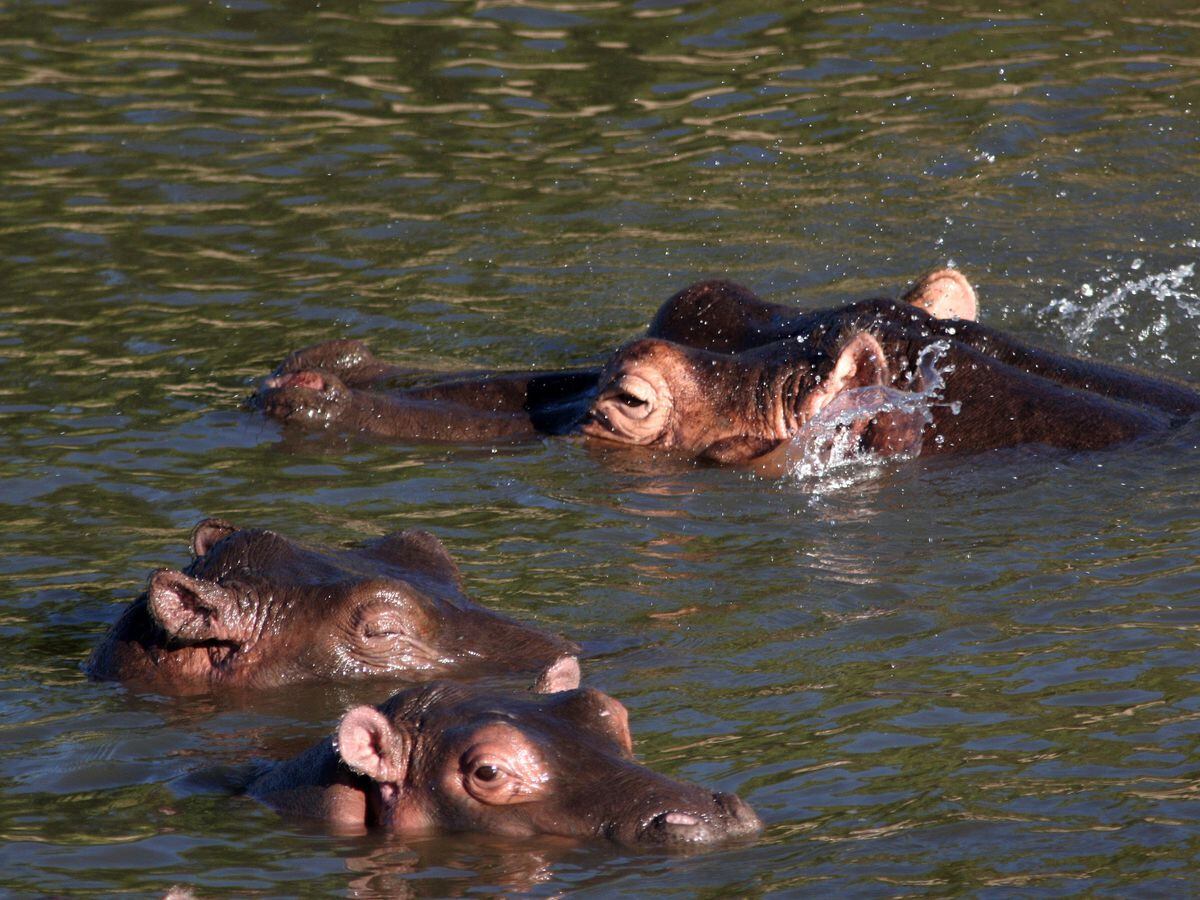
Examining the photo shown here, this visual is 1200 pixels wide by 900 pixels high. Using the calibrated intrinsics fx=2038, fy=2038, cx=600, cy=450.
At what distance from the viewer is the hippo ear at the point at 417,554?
24.4 feet

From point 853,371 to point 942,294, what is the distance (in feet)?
4.29

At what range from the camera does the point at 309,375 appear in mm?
10578

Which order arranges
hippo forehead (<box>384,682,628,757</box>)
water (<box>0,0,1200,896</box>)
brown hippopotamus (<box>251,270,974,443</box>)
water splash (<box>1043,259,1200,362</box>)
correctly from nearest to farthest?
hippo forehead (<box>384,682,628,757</box>)
water (<box>0,0,1200,896</box>)
brown hippopotamus (<box>251,270,974,443</box>)
water splash (<box>1043,259,1200,362</box>)

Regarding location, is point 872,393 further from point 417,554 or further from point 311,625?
point 311,625

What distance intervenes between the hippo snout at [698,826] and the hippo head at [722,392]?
4218mm

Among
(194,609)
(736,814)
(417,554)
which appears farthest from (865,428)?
(736,814)

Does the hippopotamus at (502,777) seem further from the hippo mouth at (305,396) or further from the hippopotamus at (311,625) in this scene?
the hippo mouth at (305,396)

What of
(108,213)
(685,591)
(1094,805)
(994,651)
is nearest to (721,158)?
(108,213)

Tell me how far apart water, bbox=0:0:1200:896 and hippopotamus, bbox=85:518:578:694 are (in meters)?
0.15

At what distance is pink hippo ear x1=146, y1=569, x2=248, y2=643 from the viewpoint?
Result: 705 cm

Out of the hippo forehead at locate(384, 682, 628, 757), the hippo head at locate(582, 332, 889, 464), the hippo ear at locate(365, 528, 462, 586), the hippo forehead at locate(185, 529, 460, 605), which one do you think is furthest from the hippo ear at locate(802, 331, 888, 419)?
the hippo forehead at locate(384, 682, 628, 757)

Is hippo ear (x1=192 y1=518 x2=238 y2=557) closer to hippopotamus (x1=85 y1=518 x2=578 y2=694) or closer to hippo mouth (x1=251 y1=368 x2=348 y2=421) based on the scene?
hippopotamus (x1=85 y1=518 x2=578 y2=694)

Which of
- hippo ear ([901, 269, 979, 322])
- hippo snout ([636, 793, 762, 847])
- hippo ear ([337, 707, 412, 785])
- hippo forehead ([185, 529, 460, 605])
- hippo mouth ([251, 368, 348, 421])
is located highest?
hippo ear ([901, 269, 979, 322])

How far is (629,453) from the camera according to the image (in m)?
10.1
